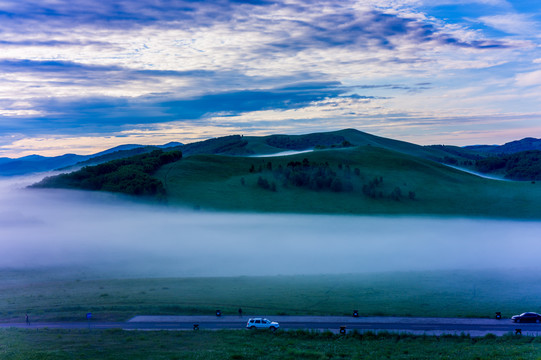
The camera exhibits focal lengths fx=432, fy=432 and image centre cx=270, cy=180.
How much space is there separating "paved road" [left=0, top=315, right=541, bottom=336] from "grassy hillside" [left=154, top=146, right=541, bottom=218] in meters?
104

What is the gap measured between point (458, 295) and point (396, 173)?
13703cm

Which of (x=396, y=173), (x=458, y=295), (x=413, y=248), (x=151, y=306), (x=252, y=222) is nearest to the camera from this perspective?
(x=151, y=306)

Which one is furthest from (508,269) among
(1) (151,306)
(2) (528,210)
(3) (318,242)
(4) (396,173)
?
(4) (396,173)

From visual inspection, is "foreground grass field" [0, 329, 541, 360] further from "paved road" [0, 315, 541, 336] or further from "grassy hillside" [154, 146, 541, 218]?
"grassy hillside" [154, 146, 541, 218]

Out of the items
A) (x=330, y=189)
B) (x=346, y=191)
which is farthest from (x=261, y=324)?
(x=346, y=191)

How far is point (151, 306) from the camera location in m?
50.7

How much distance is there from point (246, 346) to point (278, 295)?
892 inches

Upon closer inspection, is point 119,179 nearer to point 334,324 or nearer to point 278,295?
point 278,295

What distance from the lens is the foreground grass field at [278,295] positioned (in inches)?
1912

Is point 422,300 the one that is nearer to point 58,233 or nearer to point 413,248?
point 413,248

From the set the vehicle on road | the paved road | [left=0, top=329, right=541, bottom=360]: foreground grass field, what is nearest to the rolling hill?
the paved road

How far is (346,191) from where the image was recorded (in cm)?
16900

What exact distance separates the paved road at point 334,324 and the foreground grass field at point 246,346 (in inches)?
113

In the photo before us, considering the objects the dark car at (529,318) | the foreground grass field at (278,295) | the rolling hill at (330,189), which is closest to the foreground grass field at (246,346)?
the dark car at (529,318)
